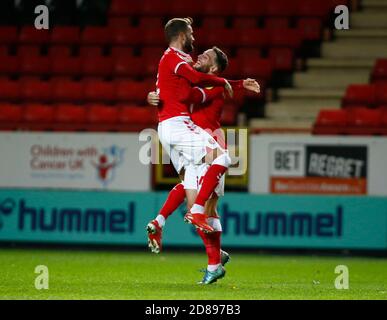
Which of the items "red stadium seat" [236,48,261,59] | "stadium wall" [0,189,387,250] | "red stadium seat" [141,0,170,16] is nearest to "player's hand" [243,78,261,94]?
"stadium wall" [0,189,387,250]

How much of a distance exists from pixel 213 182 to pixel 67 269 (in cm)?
320

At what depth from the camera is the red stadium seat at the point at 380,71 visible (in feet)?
59.7

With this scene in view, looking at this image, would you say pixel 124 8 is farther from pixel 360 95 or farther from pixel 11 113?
pixel 360 95

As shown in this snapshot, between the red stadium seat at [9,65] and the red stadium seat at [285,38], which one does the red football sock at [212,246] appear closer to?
the red stadium seat at [285,38]

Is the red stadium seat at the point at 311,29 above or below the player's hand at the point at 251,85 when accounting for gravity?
above

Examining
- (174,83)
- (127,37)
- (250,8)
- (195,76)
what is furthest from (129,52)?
(195,76)

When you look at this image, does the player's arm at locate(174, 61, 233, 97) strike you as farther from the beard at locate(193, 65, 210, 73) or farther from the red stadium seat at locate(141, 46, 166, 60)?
the red stadium seat at locate(141, 46, 166, 60)

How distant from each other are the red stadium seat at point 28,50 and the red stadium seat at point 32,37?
0.47 feet

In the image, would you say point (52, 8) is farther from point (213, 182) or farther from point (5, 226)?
point (213, 182)

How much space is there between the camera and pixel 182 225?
15.9 metres

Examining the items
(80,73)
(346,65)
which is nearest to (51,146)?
(80,73)

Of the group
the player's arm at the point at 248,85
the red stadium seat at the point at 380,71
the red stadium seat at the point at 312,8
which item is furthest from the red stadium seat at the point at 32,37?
the player's arm at the point at 248,85

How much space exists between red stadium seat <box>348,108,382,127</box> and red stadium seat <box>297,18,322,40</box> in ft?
9.00

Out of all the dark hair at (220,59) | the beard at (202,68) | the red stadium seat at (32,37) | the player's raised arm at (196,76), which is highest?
the red stadium seat at (32,37)
